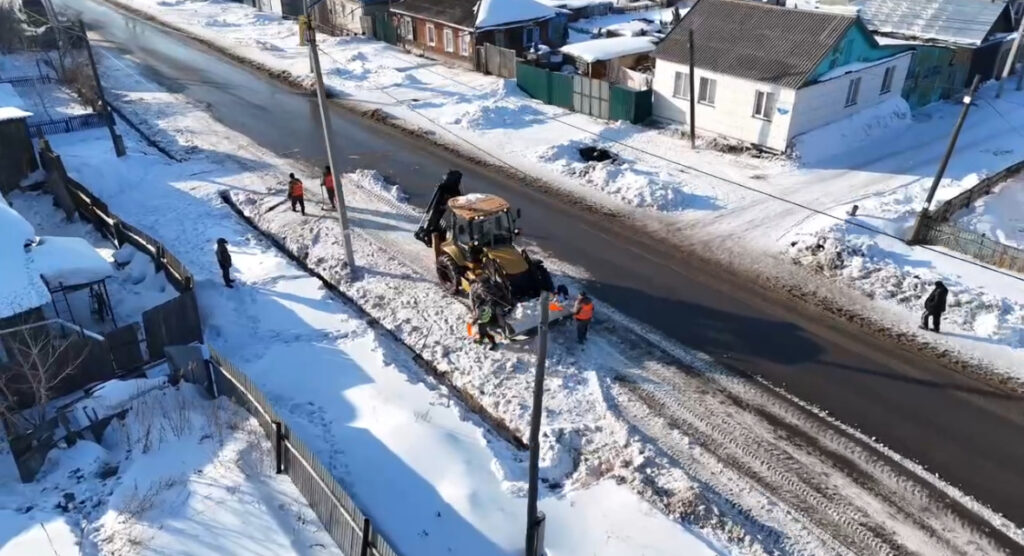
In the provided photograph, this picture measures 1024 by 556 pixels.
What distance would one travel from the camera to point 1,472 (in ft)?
41.1

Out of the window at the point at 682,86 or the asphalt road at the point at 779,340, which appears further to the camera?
the window at the point at 682,86

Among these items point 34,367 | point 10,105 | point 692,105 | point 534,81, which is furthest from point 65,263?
point 534,81

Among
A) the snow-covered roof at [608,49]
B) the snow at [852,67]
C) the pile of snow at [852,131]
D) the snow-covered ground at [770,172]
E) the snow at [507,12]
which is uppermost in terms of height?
the snow at [507,12]

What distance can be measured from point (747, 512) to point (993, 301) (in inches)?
384

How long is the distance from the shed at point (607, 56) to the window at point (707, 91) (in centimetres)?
479

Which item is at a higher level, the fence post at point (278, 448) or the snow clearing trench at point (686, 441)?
the fence post at point (278, 448)

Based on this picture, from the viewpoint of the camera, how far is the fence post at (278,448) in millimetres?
11922

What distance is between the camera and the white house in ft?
87.6

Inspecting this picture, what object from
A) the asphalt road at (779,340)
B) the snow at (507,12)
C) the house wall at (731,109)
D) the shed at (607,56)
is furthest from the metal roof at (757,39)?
the snow at (507,12)

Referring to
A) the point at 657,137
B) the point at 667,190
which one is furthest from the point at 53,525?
the point at 657,137

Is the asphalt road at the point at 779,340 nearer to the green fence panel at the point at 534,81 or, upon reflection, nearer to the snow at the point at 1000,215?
the green fence panel at the point at 534,81

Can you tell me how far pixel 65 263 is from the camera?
54.2 feet

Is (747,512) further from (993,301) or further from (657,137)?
(657,137)

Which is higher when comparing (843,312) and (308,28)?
(308,28)
